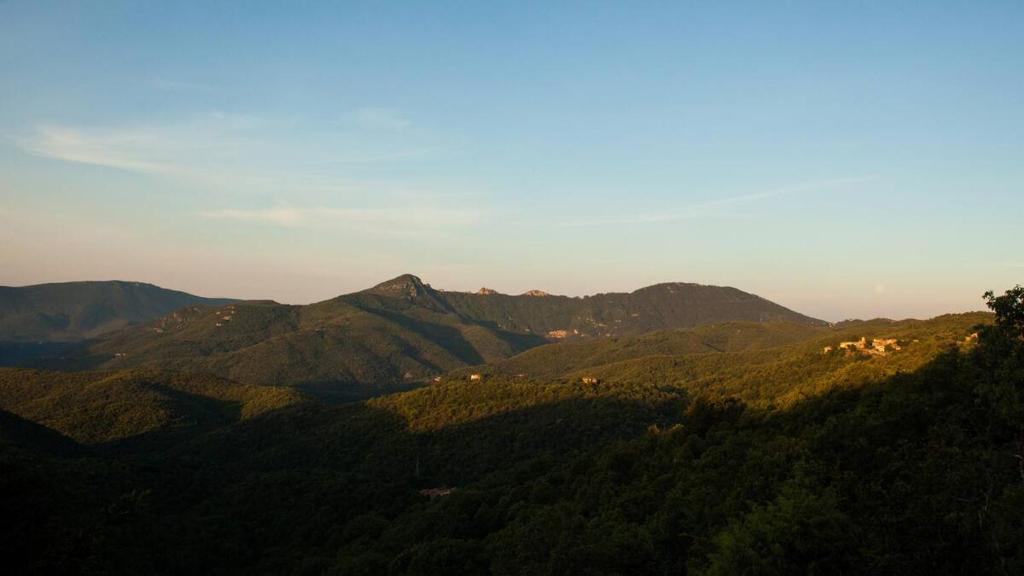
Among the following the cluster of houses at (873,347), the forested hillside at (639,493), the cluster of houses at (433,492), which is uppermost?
the cluster of houses at (873,347)

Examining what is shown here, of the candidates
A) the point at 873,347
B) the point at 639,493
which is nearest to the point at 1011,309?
the point at 639,493

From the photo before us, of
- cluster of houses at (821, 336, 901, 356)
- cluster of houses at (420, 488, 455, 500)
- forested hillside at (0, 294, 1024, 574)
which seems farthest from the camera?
cluster of houses at (420, 488, 455, 500)

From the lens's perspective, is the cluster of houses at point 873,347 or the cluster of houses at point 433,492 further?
the cluster of houses at point 433,492

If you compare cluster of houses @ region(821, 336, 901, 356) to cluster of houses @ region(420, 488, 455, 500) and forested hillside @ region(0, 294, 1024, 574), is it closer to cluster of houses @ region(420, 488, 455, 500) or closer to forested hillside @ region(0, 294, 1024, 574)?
forested hillside @ region(0, 294, 1024, 574)

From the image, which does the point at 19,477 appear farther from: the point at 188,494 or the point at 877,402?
the point at 188,494

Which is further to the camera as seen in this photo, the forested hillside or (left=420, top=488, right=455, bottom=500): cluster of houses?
(left=420, top=488, right=455, bottom=500): cluster of houses

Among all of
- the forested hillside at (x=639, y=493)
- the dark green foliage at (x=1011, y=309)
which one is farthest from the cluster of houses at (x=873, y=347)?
the dark green foliage at (x=1011, y=309)

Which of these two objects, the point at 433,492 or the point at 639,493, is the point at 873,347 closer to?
the point at 639,493

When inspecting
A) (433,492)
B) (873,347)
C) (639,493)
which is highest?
(873,347)

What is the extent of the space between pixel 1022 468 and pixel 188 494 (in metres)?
122

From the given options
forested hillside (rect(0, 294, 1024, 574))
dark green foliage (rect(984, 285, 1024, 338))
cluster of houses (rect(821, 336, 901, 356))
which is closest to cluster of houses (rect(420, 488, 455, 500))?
forested hillside (rect(0, 294, 1024, 574))

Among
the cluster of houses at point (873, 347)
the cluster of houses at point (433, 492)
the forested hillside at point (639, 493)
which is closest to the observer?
the forested hillside at point (639, 493)

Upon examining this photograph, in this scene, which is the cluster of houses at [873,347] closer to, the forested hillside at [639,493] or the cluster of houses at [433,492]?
the forested hillside at [639,493]

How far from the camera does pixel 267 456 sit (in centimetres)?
16962
